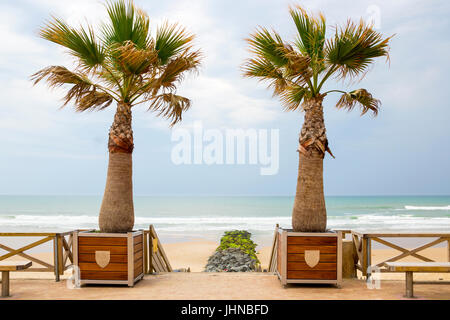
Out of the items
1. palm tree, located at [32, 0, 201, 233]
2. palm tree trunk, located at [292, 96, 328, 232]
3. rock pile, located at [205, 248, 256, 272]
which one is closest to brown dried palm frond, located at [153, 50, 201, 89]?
palm tree, located at [32, 0, 201, 233]

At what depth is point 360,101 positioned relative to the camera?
6559 mm

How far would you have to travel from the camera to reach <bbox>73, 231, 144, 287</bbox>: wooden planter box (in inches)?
230

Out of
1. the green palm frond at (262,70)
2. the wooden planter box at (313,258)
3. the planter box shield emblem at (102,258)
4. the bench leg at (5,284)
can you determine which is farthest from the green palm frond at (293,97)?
the bench leg at (5,284)

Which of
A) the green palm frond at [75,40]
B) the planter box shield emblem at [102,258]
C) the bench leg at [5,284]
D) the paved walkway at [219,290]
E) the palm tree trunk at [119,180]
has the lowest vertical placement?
the paved walkway at [219,290]

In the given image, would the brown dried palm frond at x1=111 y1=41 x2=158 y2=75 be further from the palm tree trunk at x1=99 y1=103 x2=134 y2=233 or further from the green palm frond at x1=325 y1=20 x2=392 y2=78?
the green palm frond at x1=325 y1=20 x2=392 y2=78

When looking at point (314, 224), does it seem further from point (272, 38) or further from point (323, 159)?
point (272, 38)

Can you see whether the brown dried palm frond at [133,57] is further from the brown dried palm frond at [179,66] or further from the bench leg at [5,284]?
the bench leg at [5,284]

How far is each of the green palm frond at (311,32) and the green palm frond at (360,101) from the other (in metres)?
0.89

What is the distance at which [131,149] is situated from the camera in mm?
6359

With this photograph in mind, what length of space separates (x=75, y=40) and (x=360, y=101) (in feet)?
15.8

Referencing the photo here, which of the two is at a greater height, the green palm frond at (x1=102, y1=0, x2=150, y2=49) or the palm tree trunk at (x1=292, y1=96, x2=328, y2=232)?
the green palm frond at (x1=102, y1=0, x2=150, y2=49)

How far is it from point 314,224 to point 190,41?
3653 millimetres

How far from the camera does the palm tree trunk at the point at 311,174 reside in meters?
6.01
